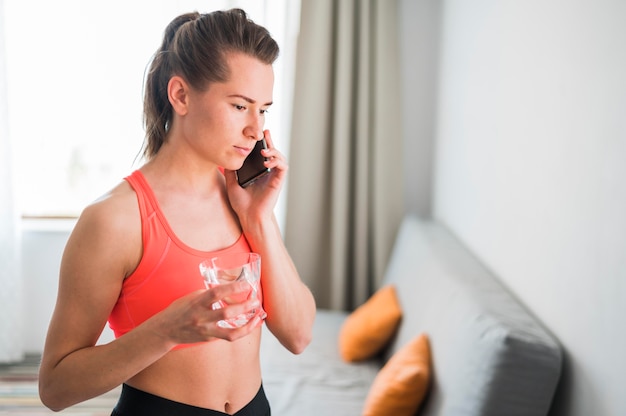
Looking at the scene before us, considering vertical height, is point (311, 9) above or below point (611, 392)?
above

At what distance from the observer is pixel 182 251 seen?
1141 millimetres

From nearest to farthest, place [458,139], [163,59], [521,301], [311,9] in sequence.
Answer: [163,59] → [521,301] → [458,139] → [311,9]

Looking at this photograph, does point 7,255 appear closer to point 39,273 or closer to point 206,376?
point 39,273

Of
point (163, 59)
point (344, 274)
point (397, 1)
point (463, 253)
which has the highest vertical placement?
point (397, 1)

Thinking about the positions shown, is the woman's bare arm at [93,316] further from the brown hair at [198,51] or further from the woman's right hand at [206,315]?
the brown hair at [198,51]

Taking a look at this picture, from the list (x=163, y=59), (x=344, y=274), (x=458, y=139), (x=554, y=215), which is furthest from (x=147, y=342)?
(x=344, y=274)

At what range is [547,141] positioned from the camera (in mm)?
1771

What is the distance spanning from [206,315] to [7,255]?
9.44 feet

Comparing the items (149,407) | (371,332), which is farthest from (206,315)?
(371,332)

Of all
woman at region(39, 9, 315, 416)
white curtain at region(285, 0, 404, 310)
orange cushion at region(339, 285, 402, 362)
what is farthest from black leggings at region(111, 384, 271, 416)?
white curtain at region(285, 0, 404, 310)

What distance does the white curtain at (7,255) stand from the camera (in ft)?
11.0

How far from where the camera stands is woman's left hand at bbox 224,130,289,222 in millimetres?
1276

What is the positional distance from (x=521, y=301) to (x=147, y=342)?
4.35ft

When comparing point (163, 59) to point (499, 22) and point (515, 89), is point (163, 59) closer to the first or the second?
point (515, 89)
